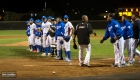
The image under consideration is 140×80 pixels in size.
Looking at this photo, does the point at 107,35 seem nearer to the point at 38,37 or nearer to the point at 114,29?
the point at 114,29

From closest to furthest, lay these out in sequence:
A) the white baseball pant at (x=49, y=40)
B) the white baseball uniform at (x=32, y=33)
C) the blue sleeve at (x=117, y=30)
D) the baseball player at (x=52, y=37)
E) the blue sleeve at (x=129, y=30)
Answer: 1. the blue sleeve at (x=117, y=30)
2. the blue sleeve at (x=129, y=30)
3. the baseball player at (x=52, y=37)
4. the white baseball pant at (x=49, y=40)
5. the white baseball uniform at (x=32, y=33)

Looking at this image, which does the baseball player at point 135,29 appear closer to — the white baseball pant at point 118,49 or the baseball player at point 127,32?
the baseball player at point 127,32

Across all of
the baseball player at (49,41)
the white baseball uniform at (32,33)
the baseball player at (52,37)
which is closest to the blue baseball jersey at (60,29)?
the baseball player at (52,37)

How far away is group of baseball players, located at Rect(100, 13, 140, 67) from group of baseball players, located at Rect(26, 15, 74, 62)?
84.1 inches

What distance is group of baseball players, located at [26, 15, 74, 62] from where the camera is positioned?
1365 cm

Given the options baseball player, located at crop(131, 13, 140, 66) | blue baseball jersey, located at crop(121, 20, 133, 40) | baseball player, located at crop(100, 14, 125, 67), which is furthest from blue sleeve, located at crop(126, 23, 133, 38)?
baseball player, located at crop(100, 14, 125, 67)

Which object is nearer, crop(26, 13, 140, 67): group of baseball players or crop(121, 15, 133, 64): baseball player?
crop(26, 13, 140, 67): group of baseball players

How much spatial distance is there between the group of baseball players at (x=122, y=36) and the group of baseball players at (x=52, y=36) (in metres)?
2.14

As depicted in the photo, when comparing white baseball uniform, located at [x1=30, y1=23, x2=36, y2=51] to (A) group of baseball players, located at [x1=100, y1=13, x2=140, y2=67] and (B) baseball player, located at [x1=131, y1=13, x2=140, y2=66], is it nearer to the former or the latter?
(A) group of baseball players, located at [x1=100, y1=13, x2=140, y2=67]

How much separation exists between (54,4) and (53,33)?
66461mm

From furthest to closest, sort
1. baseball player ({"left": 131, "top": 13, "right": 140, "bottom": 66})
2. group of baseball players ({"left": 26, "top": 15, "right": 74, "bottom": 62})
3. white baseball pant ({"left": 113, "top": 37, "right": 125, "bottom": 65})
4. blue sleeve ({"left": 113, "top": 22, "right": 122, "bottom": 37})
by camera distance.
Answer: group of baseball players ({"left": 26, "top": 15, "right": 74, "bottom": 62})
baseball player ({"left": 131, "top": 13, "right": 140, "bottom": 66})
white baseball pant ({"left": 113, "top": 37, "right": 125, "bottom": 65})
blue sleeve ({"left": 113, "top": 22, "right": 122, "bottom": 37})

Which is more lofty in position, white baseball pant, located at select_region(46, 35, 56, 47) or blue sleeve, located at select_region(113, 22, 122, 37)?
blue sleeve, located at select_region(113, 22, 122, 37)

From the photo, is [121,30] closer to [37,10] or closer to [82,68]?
[82,68]

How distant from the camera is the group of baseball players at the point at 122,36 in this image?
1159 centimetres
